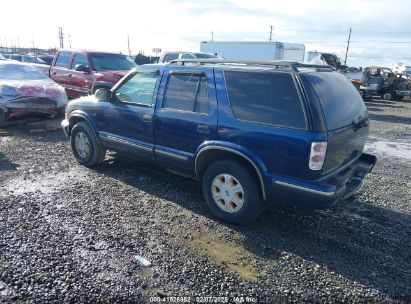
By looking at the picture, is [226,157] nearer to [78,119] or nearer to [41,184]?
[41,184]

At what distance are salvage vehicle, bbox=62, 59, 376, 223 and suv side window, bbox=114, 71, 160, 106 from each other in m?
0.02

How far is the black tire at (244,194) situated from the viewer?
12.5 ft

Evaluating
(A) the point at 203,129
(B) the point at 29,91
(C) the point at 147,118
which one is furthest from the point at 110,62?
(A) the point at 203,129

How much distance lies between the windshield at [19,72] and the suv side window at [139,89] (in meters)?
5.55

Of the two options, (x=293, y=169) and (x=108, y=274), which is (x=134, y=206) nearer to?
(x=108, y=274)

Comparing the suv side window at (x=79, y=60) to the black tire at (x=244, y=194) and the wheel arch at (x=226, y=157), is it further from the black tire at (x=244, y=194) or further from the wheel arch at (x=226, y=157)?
the black tire at (x=244, y=194)

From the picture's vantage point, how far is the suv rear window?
11.4ft

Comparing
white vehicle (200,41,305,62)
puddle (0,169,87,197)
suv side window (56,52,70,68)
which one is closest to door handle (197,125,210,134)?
puddle (0,169,87,197)

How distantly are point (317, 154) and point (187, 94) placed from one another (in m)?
1.83

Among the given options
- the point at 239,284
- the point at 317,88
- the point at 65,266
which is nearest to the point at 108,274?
the point at 65,266

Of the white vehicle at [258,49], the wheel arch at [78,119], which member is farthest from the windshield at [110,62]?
the white vehicle at [258,49]

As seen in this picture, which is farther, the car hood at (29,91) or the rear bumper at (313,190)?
the car hood at (29,91)

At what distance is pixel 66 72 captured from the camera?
10.9 metres

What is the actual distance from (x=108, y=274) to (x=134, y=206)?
1.45 m
